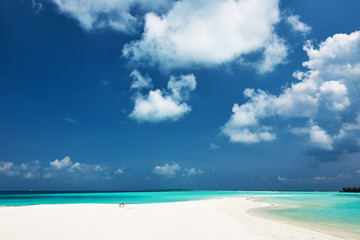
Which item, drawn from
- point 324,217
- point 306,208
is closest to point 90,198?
point 306,208

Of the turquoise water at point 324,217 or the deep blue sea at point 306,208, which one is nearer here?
the turquoise water at point 324,217

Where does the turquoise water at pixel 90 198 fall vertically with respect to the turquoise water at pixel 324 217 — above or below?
below

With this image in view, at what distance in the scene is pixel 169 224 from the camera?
16.6 meters

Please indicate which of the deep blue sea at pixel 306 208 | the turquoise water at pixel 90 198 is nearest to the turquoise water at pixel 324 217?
the deep blue sea at pixel 306 208

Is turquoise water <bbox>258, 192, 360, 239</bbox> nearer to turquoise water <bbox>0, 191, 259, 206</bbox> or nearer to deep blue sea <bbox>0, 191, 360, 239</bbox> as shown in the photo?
deep blue sea <bbox>0, 191, 360, 239</bbox>

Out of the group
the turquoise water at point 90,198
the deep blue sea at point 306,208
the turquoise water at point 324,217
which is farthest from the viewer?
the turquoise water at point 90,198

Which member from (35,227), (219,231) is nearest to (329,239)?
(219,231)

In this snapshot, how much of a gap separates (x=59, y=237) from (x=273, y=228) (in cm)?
1332

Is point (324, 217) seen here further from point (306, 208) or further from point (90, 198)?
point (90, 198)

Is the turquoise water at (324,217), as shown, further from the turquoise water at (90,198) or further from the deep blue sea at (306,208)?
the turquoise water at (90,198)

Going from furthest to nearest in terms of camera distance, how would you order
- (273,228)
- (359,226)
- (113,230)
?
(359,226)
(273,228)
(113,230)

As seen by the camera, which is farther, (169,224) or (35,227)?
(169,224)

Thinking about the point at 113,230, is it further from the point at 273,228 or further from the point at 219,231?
the point at 273,228

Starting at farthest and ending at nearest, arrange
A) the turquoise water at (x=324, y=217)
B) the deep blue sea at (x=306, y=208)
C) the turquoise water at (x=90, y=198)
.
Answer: the turquoise water at (x=90, y=198), the deep blue sea at (x=306, y=208), the turquoise water at (x=324, y=217)
